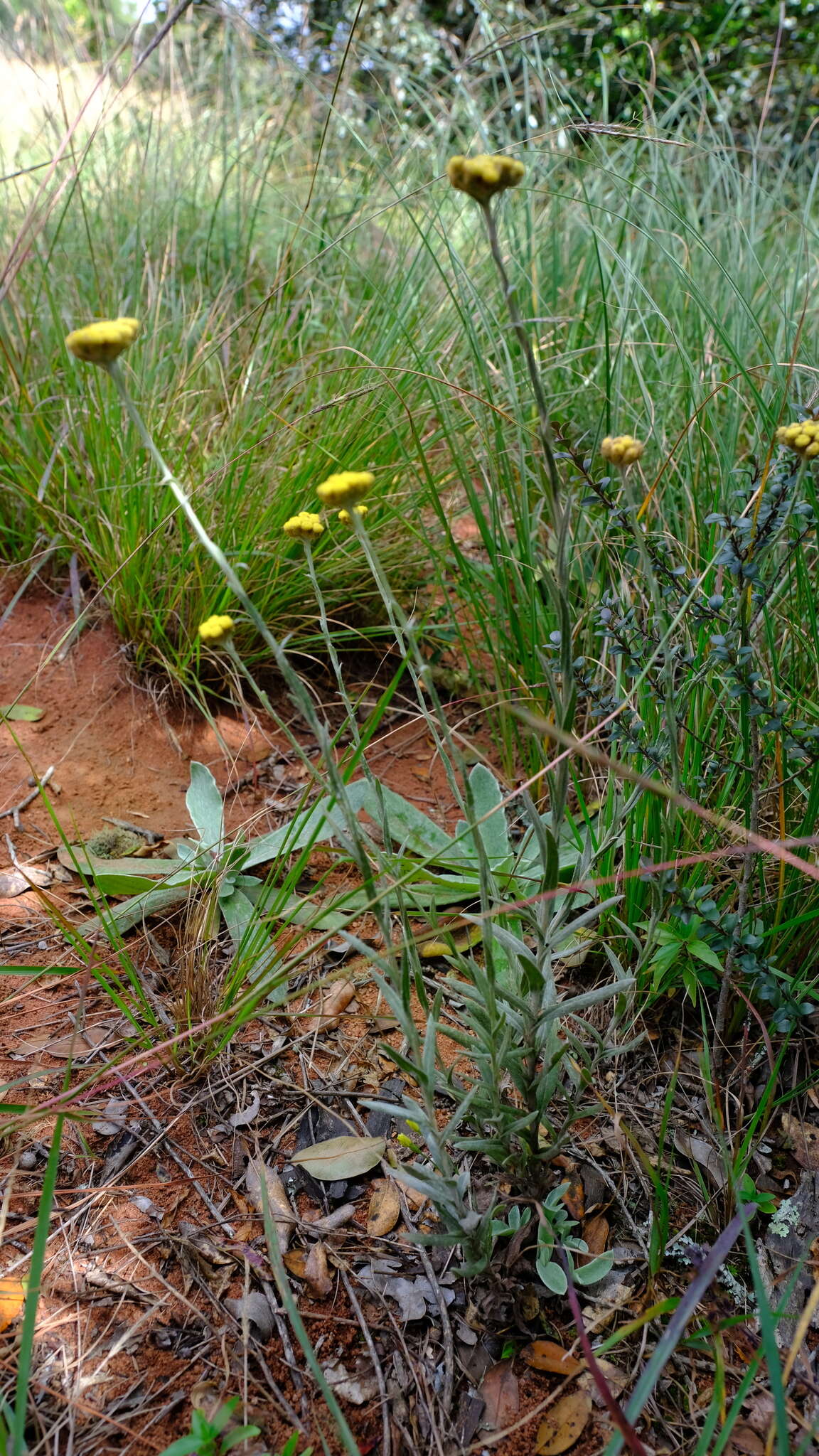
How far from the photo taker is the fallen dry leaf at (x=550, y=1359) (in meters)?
0.86

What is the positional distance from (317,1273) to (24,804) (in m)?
0.90

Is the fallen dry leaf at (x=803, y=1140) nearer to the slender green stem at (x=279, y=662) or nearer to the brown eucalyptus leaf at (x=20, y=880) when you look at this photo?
the slender green stem at (x=279, y=662)

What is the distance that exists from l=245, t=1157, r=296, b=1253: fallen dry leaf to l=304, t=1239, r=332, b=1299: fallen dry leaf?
0.03 m

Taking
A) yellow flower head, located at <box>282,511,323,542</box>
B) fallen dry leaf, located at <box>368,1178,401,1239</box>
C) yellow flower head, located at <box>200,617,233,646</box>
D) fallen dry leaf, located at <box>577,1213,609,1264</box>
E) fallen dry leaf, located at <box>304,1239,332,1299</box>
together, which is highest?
yellow flower head, located at <box>282,511,323,542</box>

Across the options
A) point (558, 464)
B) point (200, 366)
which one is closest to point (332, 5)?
point (200, 366)

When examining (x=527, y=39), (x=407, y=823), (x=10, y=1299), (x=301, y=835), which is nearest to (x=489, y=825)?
(x=407, y=823)

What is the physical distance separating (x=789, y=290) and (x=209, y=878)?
2.26m

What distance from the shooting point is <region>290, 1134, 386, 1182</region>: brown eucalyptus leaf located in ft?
3.31

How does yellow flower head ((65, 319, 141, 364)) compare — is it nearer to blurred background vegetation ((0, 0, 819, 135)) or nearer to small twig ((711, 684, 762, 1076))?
small twig ((711, 684, 762, 1076))

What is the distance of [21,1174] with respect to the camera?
3.18ft

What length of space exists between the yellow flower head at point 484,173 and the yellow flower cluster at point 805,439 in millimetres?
342

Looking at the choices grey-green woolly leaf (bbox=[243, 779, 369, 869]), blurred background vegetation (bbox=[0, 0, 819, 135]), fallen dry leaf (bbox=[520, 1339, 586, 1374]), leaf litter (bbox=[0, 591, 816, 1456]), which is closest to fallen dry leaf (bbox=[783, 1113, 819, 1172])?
leaf litter (bbox=[0, 591, 816, 1456])

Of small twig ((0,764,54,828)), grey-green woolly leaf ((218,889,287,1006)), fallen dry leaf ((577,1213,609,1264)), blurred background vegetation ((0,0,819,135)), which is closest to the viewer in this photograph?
fallen dry leaf ((577,1213,609,1264))

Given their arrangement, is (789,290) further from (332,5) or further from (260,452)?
(332,5)
